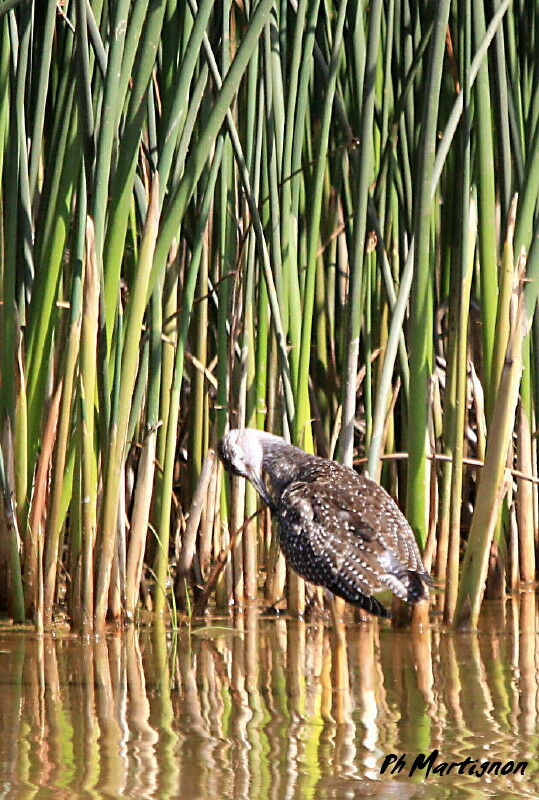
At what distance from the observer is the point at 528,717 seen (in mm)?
3762

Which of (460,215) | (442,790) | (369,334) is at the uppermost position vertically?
(460,215)

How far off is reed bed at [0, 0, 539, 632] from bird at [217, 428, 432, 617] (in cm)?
14

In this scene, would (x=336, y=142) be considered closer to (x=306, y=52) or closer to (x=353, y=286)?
(x=306, y=52)

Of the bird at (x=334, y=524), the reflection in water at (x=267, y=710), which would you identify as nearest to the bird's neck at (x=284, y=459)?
the bird at (x=334, y=524)

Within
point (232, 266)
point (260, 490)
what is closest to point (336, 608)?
point (260, 490)

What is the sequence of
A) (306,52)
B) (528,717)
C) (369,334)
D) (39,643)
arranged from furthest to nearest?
(369,334) → (306,52) → (39,643) → (528,717)

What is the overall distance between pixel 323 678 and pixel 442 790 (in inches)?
50.9

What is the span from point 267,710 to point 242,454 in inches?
55.5

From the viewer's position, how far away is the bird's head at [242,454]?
16.6 ft

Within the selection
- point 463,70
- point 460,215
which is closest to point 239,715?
point 460,215

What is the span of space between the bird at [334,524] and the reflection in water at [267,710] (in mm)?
285

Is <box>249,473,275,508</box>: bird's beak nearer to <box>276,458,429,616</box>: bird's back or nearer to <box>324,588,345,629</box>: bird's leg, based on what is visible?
<box>276,458,429,616</box>: bird's back

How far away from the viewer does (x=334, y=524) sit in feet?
16.4

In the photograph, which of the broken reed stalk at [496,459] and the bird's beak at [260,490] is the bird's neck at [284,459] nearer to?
the bird's beak at [260,490]
